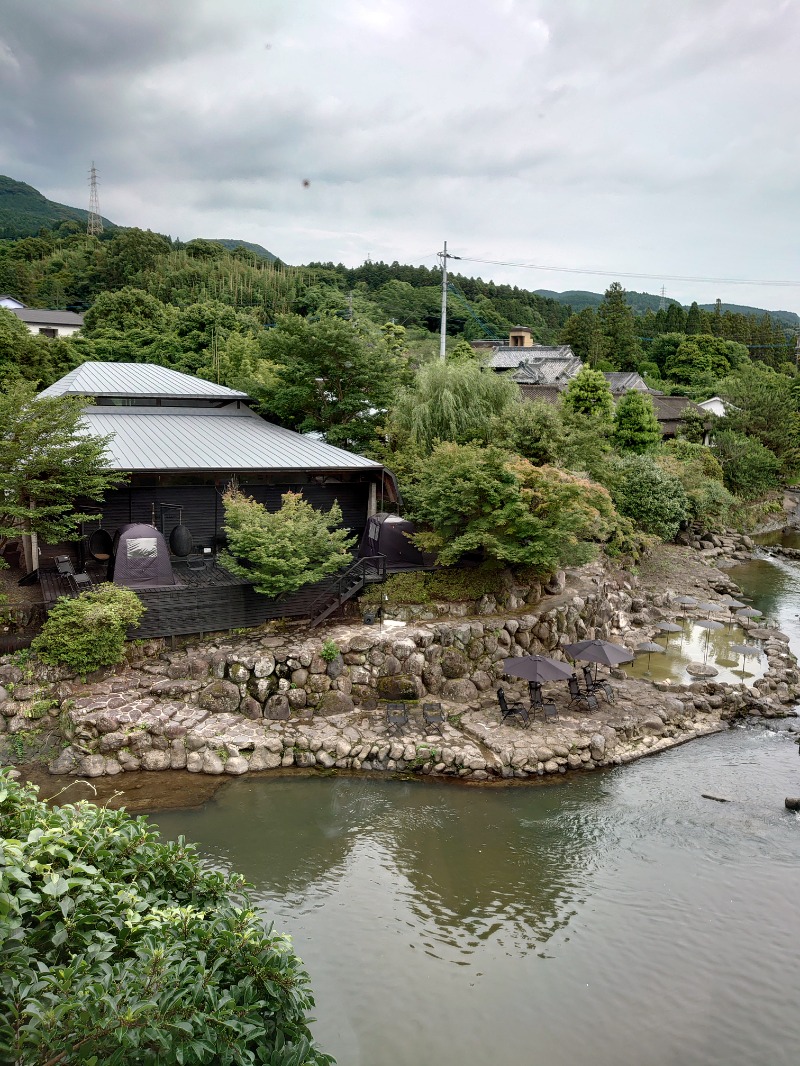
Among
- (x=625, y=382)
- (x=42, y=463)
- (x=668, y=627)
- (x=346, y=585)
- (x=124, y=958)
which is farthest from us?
(x=625, y=382)

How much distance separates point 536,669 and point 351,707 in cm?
411

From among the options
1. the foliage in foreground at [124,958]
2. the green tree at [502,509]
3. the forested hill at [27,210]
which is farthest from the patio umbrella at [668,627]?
the forested hill at [27,210]

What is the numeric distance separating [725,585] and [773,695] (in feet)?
34.0

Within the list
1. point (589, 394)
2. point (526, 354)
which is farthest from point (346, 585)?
point (526, 354)

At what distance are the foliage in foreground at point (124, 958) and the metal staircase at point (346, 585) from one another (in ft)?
35.5

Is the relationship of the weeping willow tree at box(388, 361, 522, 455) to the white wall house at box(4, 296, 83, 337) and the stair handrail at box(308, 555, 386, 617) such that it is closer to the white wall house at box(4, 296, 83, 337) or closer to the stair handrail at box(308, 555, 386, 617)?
the stair handrail at box(308, 555, 386, 617)

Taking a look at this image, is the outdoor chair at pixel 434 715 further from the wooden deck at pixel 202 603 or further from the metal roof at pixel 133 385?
the metal roof at pixel 133 385

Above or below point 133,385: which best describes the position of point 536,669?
below

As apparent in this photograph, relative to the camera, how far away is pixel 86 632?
14.1m

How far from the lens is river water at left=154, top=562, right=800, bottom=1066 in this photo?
827 centimetres

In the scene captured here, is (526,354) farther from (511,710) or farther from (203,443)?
(511,710)

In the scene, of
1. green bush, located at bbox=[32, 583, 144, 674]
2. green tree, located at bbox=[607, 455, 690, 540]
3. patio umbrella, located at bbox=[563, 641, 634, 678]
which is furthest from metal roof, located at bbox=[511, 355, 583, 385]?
green bush, located at bbox=[32, 583, 144, 674]

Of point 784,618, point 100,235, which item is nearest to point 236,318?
point 784,618

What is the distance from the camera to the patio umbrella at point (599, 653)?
1560 cm
